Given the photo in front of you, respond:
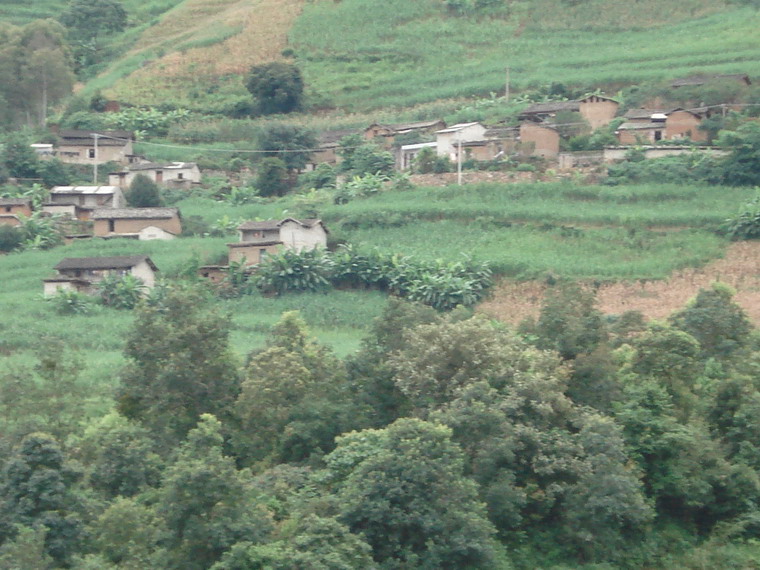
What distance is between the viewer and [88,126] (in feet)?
165

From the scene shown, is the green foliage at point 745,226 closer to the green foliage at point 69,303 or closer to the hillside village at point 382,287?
the hillside village at point 382,287

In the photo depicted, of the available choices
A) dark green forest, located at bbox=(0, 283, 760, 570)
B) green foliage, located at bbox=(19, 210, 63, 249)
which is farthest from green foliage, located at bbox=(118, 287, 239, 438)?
green foliage, located at bbox=(19, 210, 63, 249)

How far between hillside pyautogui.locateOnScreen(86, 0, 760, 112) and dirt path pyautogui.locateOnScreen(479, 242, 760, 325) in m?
15.7

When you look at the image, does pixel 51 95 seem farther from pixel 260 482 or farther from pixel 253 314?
pixel 260 482

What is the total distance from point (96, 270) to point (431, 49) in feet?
83.6

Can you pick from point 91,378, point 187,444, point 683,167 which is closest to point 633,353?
point 187,444

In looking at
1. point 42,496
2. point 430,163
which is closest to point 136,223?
point 430,163

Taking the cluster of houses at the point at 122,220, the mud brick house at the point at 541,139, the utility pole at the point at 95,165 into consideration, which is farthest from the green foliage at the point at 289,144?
the mud brick house at the point at 541,139

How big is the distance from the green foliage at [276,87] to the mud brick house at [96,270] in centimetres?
1739

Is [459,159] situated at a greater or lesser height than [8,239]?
greater

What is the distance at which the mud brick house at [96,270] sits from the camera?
34438 millimetres

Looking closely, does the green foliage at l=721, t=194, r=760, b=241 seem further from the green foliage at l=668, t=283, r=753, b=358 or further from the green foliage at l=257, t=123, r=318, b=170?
the green foliage at l=257, t=123, r=318, b=170

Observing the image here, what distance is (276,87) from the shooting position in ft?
169

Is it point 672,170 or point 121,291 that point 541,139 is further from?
point 121,291
